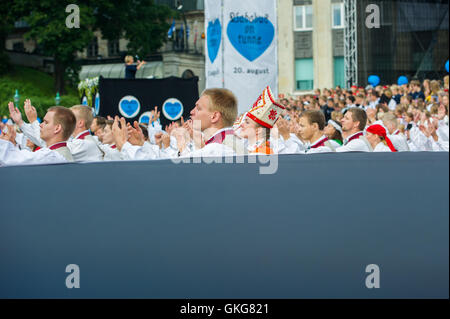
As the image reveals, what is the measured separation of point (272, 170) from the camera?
3.73 meters

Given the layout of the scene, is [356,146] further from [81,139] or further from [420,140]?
[420,140]

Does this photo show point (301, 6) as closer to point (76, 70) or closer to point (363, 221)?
point (76, 70)

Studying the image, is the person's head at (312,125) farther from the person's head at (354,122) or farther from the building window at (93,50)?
the building window at (93,50)

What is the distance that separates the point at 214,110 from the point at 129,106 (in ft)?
25.6

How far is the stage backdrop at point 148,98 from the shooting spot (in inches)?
476

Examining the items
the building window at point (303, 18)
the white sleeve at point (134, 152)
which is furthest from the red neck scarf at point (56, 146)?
the building window at point (303, 18)

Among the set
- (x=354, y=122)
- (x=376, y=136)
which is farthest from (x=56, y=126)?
(x=376, y=136)

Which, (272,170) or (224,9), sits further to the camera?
(224,9)

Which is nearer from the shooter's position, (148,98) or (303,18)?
(148,98)

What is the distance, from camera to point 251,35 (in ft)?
30.1

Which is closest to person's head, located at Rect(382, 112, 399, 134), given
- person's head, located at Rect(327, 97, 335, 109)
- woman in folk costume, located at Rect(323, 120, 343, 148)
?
woman in folk costume, located at Rect(323, 120, 343, 148)

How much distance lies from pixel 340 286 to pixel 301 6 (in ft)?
Answer: 125

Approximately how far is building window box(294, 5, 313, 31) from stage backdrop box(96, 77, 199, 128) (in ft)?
95.9
